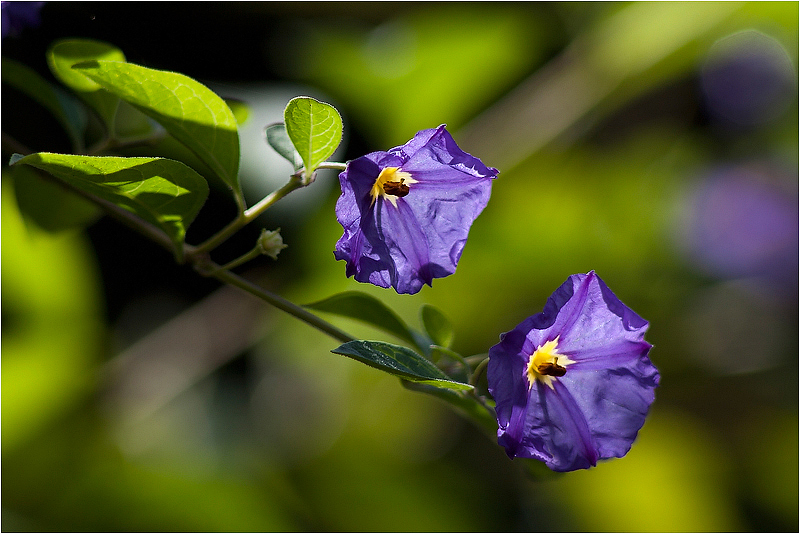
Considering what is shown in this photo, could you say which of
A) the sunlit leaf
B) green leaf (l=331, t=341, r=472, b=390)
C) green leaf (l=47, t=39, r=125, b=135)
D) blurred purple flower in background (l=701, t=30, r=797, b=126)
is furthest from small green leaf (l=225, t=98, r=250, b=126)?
blurred purple flower in background (l=701, t=30, r=797, b=126)

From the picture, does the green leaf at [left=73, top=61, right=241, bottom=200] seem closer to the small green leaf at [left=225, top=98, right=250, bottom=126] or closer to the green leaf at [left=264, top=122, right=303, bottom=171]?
the green leaf at [left=264, top=122, right=303, bottom=171]

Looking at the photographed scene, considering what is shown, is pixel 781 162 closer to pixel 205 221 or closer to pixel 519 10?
pixel 519 10

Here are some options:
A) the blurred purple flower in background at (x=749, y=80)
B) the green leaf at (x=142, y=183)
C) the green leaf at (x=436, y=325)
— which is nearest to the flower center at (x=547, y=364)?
the green leaf at (x=436, y=325)

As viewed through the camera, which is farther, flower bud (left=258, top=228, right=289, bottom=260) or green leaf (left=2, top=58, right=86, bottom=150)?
green leaf (left=2, top=58, right=86, bottom=150)

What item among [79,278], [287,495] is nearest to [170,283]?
[79,278]

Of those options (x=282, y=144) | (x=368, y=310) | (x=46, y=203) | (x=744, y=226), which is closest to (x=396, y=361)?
(x=368, y=310)

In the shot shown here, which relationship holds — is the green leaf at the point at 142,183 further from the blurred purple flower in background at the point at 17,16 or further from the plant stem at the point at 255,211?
the blurred purple flower in background at the point at 17,16

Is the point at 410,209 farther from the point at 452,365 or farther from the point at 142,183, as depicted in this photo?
the point at 142,183

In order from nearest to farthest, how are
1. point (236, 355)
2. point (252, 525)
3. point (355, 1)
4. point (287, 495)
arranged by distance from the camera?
point (252, 525), point (287, 495), point (236, 355), point (355, 1)
